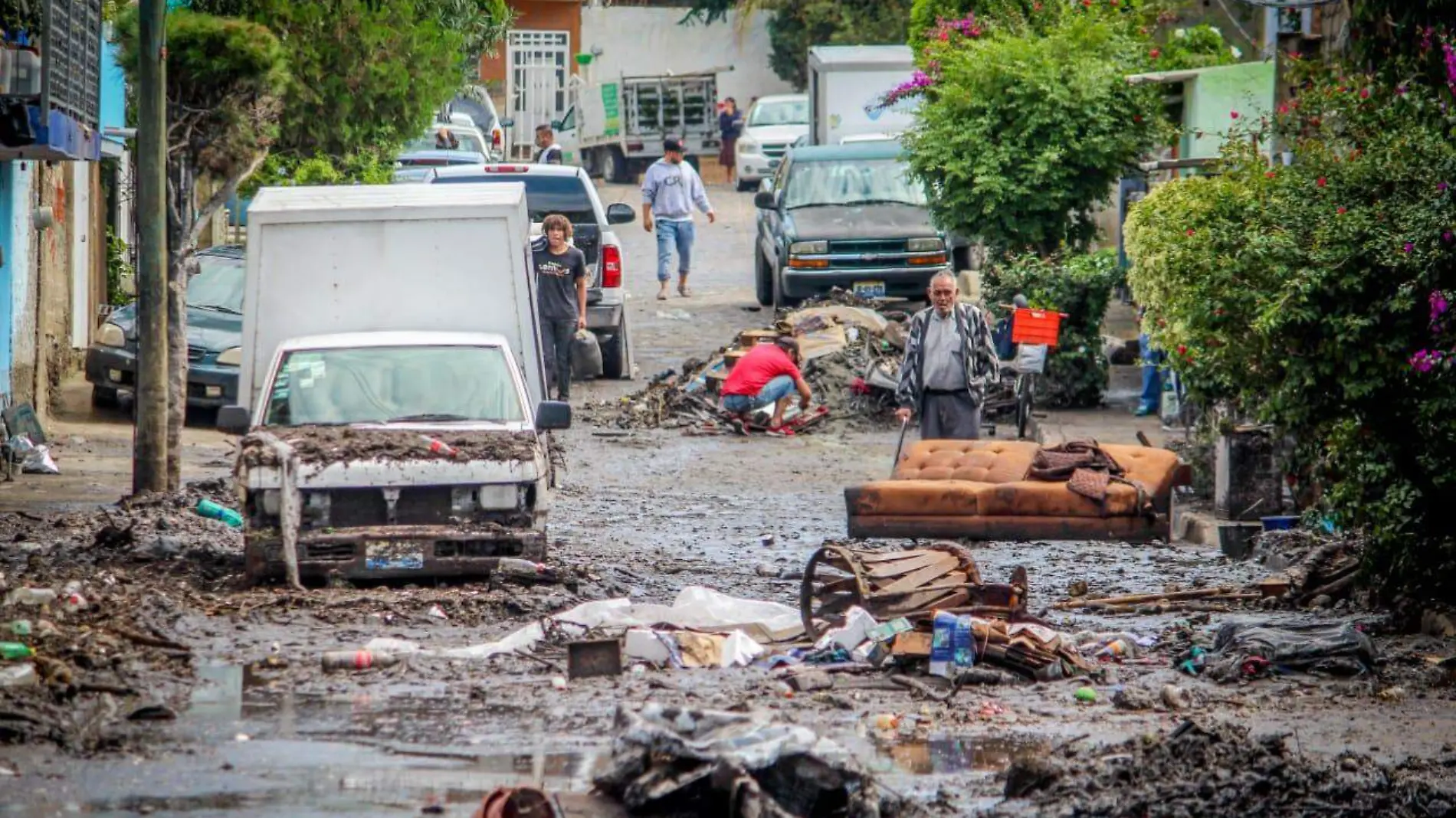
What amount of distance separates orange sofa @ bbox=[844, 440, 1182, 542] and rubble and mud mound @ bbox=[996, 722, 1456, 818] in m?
6.27

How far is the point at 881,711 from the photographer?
8.91 meters

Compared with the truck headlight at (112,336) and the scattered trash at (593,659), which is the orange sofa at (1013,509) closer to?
the scattered trash at (593,659)

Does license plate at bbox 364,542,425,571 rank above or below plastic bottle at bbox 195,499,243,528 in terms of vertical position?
above

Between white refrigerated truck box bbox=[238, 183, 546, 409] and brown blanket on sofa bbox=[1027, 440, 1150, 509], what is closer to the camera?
white refrigerated truck box bbox=[238, 183, 546, 409]

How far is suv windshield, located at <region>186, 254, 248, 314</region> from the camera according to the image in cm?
2100

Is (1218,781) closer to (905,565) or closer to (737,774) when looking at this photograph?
(737,774)

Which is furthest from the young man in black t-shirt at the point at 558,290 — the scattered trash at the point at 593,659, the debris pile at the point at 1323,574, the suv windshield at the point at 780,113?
the suv windshield at the point at 780,113

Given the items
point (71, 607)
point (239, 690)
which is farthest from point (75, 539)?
point (239, 690)

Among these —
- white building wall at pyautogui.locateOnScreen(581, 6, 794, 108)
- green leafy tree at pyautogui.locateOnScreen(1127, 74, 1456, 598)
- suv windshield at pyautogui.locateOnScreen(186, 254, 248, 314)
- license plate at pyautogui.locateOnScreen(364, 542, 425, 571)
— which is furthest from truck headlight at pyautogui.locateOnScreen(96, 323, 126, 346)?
white building wall at pyautogui.locateOnScreen(581, 6, 794, 108)

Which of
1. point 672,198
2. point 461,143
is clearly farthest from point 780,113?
point 672,198

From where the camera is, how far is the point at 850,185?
2598 centimetres

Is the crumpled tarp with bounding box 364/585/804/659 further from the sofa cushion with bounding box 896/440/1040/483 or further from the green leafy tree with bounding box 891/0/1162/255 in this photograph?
the green leafy tree with bounding box 891/0/1162/255

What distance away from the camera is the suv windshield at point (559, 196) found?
22391 millimetres

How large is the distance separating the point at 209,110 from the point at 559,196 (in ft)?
20.4
